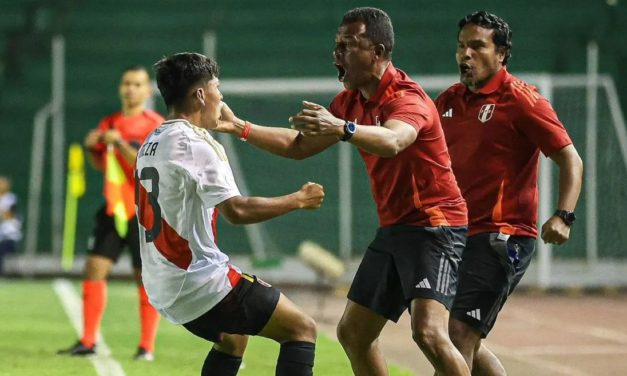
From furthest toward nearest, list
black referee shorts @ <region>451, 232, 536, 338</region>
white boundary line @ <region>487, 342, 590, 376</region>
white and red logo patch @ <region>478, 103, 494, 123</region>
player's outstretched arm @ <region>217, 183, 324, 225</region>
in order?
white boundary line @ <region>487, 342, 590, 376</region> → white and red logo patch @ <region>478, 103, 494, 123</region> → black referee shorts @ <region>451, 232, 536, 338</region> → player's outstretched arm @ <region>217, 183, 324, 225</region>

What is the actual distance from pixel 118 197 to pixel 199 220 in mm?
4252

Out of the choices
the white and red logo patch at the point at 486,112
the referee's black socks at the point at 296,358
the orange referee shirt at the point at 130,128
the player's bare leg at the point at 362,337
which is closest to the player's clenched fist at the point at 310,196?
the referee's black socks at the point at 296,358

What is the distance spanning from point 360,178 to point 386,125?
495 inches

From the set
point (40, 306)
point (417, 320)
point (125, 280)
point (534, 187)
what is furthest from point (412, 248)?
point (125, 280)

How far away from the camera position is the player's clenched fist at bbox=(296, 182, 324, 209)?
5.71m

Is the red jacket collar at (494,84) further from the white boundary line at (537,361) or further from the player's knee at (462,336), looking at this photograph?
the white boundary line at (537,361)

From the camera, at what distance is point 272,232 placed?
59.4 ft

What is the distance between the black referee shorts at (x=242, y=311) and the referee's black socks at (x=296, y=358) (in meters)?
0.18

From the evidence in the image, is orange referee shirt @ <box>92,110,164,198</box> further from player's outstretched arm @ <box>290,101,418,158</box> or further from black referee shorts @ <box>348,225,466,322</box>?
player's outstretched arm @ <box>290,101,418,158</box>

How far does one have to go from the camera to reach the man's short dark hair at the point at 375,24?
6.36 meters

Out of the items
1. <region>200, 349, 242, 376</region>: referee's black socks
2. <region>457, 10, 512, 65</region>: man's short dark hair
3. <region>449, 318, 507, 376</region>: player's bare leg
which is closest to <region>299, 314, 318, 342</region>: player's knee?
<region>200, 349, 242, 376</region>: referee's black socks

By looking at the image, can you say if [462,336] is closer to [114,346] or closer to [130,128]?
[130,128]

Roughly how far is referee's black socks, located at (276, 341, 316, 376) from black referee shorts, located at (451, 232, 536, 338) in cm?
91

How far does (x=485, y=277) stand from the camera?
22.0 feet
